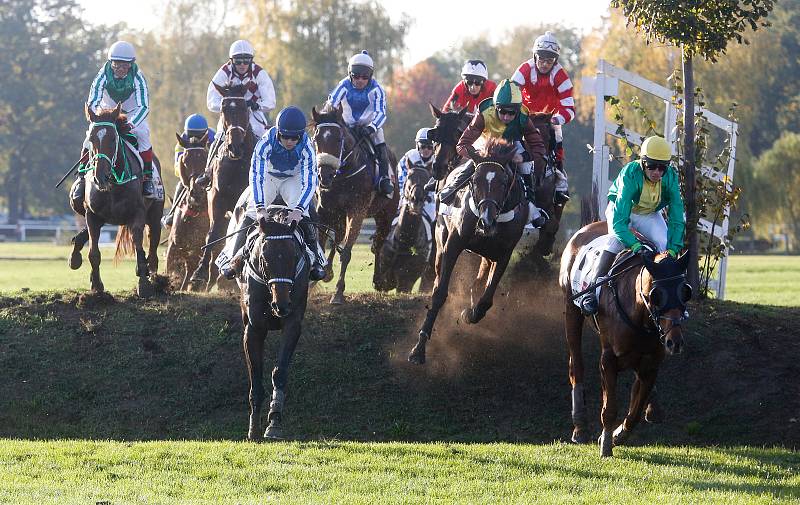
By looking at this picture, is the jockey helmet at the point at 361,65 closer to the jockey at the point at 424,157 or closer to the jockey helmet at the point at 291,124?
the jockey at the point at 424,157

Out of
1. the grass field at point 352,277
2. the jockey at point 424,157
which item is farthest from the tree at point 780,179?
the jockey at point 424,157

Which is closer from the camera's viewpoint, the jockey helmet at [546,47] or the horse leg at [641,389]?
the horse leg at [641,389]

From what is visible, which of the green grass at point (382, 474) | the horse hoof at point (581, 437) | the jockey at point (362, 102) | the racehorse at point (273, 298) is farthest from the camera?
the jockey at point (362, 102)

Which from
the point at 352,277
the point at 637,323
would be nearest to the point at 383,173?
the point at 352,277

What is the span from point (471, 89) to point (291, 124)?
4830 mm

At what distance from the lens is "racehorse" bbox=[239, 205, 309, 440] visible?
431 inches

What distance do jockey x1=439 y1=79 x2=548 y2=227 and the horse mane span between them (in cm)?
11

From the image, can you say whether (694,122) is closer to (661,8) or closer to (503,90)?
(661,8)

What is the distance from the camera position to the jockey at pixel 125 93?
15906 mm

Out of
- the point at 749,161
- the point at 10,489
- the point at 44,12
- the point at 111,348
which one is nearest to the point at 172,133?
the point at 749,161

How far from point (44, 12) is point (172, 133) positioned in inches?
1298

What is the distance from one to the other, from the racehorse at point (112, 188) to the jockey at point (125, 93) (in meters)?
0.24

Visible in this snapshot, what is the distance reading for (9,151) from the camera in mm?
72250

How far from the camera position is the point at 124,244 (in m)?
17.8
